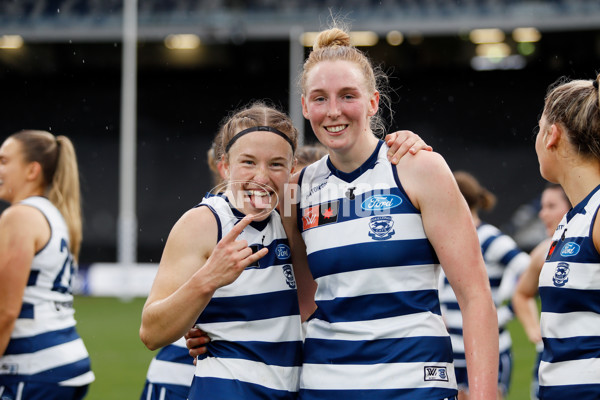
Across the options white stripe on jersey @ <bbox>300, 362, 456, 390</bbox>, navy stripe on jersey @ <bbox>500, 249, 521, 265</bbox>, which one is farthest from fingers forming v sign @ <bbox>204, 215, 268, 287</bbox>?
navy stripe on jersey @ <bbox>500, 249, 521, 265</bbox>

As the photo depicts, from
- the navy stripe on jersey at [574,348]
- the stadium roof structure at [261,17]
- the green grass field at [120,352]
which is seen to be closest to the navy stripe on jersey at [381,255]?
the navy stripe on jersey at [574,348]

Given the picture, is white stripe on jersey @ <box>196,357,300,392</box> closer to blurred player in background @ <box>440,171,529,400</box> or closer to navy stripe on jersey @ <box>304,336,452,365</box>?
navy stripe on jersey @ <box>304,336,452,365</box>

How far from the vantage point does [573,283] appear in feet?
8.63

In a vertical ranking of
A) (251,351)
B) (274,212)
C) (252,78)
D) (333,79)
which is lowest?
(251,351)

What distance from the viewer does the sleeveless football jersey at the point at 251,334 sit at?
2.66m

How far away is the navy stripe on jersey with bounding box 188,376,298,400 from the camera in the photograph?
Answer: 8.63 feet

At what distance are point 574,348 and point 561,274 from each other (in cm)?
25

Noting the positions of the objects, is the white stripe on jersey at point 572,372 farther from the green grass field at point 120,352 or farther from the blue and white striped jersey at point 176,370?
the green grass field at point 120,352

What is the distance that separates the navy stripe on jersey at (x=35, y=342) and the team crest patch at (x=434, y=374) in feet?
6.53

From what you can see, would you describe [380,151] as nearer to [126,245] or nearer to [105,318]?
[105,318]

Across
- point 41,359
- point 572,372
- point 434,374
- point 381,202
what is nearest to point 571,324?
point 572,372

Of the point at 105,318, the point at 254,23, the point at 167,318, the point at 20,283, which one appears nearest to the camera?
the point at 167,318

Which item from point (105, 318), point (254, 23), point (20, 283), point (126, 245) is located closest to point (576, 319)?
point (20, 283)

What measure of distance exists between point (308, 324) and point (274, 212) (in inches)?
17.0
